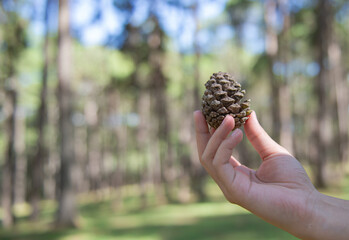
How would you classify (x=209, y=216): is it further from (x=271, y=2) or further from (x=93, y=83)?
(x=93, y=83)

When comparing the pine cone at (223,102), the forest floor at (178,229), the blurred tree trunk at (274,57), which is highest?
the blurred tree trunk at (274,57)

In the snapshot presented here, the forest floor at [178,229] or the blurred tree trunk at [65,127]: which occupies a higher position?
the blurred tree trunk at [65,127]

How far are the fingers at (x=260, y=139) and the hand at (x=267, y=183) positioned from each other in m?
0.02

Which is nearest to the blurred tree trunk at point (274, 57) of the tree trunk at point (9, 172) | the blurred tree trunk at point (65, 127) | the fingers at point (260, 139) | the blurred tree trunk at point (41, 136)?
the blurred tree trunk at point (65, 127)

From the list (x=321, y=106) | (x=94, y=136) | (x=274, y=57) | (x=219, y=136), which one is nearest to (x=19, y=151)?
(x=94, y=136)

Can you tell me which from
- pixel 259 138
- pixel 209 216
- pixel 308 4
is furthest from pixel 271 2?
pixel 259 138

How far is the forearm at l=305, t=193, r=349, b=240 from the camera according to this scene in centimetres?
207

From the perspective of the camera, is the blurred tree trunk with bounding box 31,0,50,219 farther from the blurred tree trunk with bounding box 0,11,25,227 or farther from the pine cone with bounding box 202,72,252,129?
the pine cone with bounding box 202,72,252,129

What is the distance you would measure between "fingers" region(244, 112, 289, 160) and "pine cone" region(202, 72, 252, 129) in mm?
64

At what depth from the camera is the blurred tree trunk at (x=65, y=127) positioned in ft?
40.3

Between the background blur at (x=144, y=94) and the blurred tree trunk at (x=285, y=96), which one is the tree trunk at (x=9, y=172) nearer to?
the background blur at (x=144, y=94)

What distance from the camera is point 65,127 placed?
12422 millimetres

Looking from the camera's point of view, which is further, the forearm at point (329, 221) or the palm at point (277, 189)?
the palm at point (277, 189)

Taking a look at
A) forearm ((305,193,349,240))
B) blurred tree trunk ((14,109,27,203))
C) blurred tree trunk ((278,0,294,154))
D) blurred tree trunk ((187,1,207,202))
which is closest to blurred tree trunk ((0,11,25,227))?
blurred tree trunk ((187,1,207,202))
